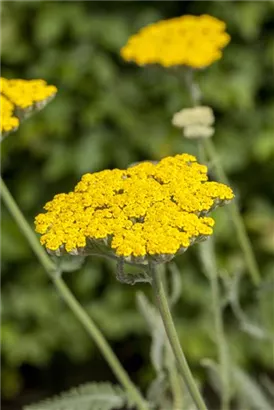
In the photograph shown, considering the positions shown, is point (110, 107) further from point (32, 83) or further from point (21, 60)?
point (32, 83)

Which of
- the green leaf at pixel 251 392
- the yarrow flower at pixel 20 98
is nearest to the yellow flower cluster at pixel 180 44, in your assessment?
the yarrow flower at pixel 20 98

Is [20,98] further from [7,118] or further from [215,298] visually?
[215,298]

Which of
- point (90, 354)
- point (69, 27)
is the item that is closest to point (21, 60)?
point (69, 27)

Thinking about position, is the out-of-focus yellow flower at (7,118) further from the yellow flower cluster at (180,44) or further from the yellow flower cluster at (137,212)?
the yellow flower cluster at (180,44)

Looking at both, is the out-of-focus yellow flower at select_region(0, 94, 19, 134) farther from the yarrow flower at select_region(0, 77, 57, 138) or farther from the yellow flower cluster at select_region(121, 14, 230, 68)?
the yellow flower cluster at select_region(121, 14, 230, 68)

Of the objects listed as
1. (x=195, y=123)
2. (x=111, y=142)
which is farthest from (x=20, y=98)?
(x=111, y=142)

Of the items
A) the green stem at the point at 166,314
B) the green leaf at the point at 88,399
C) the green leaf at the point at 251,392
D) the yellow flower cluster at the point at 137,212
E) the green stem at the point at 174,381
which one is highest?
the yellow flower cluster at the point at 137,212
